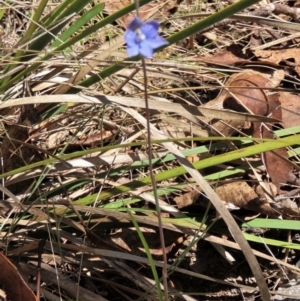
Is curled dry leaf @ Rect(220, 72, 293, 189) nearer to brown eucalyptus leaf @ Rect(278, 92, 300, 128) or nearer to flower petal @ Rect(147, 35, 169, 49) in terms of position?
brown eucalyptus leaf @ Rect(278, 92, 300, 128)

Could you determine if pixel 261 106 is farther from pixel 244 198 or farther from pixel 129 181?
pixel 129 181

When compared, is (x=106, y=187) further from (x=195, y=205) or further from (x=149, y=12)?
(x=149, y=12)

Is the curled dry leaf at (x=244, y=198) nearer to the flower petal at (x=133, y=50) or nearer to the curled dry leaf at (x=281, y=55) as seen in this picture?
the curled dry leaf at (x=281, y=55)

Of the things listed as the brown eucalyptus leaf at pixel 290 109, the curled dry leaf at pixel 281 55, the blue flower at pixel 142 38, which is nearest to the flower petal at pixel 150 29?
the blue flower at pixel 142 38

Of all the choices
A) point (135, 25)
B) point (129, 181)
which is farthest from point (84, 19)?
point (135, 25)

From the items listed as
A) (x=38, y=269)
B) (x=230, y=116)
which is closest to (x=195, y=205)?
(x=230, y=116)

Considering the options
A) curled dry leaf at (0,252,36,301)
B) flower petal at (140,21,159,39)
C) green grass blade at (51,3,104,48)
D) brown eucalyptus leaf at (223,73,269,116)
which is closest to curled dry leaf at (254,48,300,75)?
brown eucalyptus leaf at (223,73,269,116)
